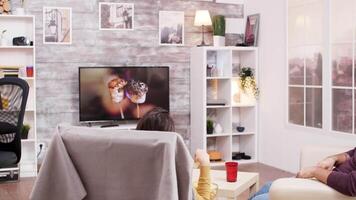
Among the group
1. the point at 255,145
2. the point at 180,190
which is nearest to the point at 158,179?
the point at 180,190

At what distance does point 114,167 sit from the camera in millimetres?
2256

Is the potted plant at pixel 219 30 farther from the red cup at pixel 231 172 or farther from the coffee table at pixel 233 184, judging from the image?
the red cup at pixel 231 172

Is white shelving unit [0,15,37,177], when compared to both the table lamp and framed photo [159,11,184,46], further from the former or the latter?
the table lamp

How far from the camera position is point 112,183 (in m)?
2.27

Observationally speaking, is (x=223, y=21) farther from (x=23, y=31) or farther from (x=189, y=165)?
(x=189, y=165)

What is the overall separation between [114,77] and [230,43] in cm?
171

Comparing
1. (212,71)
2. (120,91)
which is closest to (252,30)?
(212,71)

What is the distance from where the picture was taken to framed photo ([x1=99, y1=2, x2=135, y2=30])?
20.6 feet

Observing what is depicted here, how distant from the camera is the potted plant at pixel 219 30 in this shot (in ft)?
21.6

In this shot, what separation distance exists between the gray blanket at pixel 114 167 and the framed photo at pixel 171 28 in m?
4.27

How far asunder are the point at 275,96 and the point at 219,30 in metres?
1.10

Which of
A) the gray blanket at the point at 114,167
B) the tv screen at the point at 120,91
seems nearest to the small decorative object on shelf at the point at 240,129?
the tv screen at the point at 120,91

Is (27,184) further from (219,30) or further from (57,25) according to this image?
(219,30)

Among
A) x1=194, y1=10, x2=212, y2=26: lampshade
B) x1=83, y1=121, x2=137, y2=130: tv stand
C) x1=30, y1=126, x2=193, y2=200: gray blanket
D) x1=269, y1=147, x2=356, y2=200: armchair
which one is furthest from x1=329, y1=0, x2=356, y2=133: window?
x1=30, y1=126, x2=193, y2=200: gray blanket
